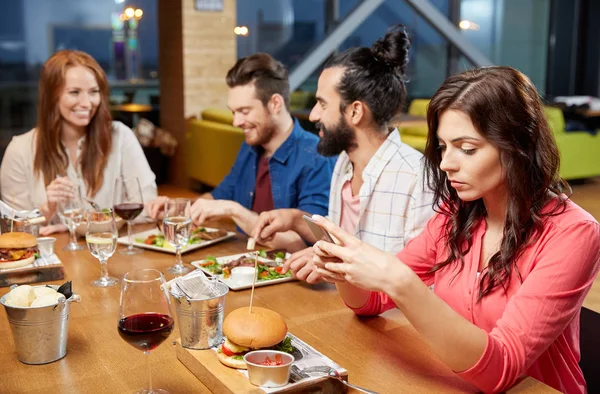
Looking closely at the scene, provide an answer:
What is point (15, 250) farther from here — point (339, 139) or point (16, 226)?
point (339, 139)

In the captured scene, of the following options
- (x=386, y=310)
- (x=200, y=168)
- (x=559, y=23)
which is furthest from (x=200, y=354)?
(x=559, y=23)

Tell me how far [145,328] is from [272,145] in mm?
1936

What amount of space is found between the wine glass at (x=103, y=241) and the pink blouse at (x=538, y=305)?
713 mm

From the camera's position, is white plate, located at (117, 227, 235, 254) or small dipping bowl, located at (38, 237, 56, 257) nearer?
small dipping bowl, located at (38, 237, 56, 257)

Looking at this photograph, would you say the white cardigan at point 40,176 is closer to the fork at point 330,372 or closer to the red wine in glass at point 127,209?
the red wine in glass at point 127,209

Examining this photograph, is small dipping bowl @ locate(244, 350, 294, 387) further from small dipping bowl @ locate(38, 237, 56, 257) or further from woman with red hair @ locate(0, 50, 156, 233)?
woman with red hair @ locate(0, 50, 156, 233)

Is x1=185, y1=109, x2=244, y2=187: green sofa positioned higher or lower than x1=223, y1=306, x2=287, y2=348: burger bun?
lower

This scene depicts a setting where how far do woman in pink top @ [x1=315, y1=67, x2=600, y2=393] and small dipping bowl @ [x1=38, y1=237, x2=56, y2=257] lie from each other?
1037 millimetres

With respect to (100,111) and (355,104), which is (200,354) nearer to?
(355,104)

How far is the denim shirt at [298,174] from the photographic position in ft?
9.34

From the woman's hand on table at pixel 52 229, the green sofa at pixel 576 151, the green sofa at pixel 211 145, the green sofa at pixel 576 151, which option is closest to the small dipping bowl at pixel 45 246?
the woman's hand on table at pixel 52 229

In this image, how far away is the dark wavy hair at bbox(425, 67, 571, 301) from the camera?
4.82 ft

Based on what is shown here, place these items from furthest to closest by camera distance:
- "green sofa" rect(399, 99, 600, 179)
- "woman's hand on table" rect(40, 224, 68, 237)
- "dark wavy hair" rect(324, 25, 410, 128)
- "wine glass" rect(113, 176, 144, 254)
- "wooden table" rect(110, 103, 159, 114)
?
"wooden table" rect(110, 103, 159, 114) < "green sofa" rect(399, 99, 600, 179) < "woman's hand on table" rect(40, 224, 68, 237) < "dark wavy hair" rect(324, 25, 410, 128) < "wine glass" rect(113, 176, 144, 254)

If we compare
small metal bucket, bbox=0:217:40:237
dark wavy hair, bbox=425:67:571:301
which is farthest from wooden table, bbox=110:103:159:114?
dark wavy hair, bbox=425:67:571:301
